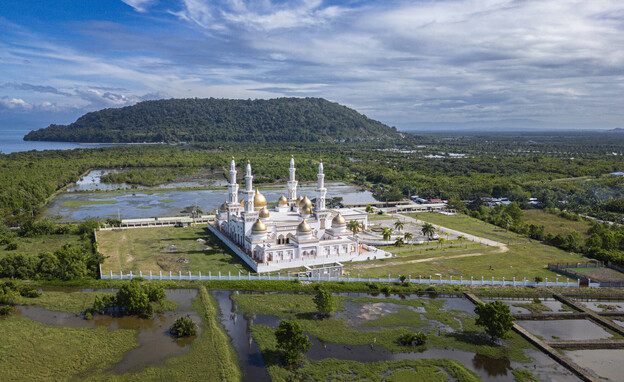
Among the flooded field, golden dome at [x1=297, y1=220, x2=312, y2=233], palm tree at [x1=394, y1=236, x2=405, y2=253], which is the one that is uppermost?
golden dome at [x1=297, y1=220, x2=312, y2=233]

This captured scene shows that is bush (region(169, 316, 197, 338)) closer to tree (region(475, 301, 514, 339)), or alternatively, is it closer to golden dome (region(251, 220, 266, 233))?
golden dome (region(251, 220, 266, 233))

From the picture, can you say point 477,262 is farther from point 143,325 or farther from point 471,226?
point 143,325

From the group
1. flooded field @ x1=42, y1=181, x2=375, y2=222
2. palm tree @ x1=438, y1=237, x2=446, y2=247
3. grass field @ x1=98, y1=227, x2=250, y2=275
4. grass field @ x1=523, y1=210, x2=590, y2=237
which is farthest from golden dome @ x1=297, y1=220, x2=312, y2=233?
grass field @ x1=523, y1=210, x2=590, y2=237

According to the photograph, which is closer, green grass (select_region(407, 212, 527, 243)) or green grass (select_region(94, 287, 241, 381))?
green grass (select_region(94, 287, 241, 381))

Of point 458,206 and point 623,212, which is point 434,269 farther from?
point 623,212

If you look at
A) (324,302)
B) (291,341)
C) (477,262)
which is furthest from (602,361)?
(291,341)

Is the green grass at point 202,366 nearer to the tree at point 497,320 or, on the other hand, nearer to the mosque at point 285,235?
the mosque at point 285,235

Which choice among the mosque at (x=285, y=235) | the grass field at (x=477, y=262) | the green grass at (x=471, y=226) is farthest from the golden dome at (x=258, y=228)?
the green grass at (x=471, y=226)

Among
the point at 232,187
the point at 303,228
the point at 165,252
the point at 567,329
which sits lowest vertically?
the point at 567,329

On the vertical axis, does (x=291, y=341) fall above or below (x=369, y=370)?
above
